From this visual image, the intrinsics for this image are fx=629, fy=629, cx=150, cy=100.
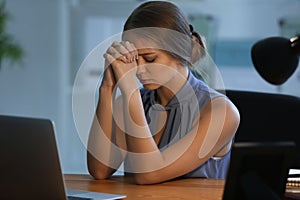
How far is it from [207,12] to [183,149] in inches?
100

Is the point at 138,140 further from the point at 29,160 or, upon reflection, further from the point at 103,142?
the point at 29,160

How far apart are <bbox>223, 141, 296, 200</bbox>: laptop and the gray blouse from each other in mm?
673

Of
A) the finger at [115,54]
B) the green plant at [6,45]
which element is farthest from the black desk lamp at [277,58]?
the green plant at [6,45]

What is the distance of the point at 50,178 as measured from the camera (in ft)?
4.38

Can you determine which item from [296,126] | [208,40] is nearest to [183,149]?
[296,126]

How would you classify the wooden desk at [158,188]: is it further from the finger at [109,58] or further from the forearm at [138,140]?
the finger at [109,58]

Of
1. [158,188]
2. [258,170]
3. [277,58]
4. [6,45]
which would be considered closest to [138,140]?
[158,188]

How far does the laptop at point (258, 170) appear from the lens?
112 centimetres

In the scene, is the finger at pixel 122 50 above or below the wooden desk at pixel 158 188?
above

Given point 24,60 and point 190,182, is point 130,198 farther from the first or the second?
Answer: point 24,60

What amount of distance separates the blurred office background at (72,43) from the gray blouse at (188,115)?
7.29ft

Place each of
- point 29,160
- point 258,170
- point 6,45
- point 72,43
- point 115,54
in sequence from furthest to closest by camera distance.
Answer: point 72,43
point 6,45
point 115,54
point 29,160
point 258,170

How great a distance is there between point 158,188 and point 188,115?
0.30m

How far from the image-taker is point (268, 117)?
6.98 feet
